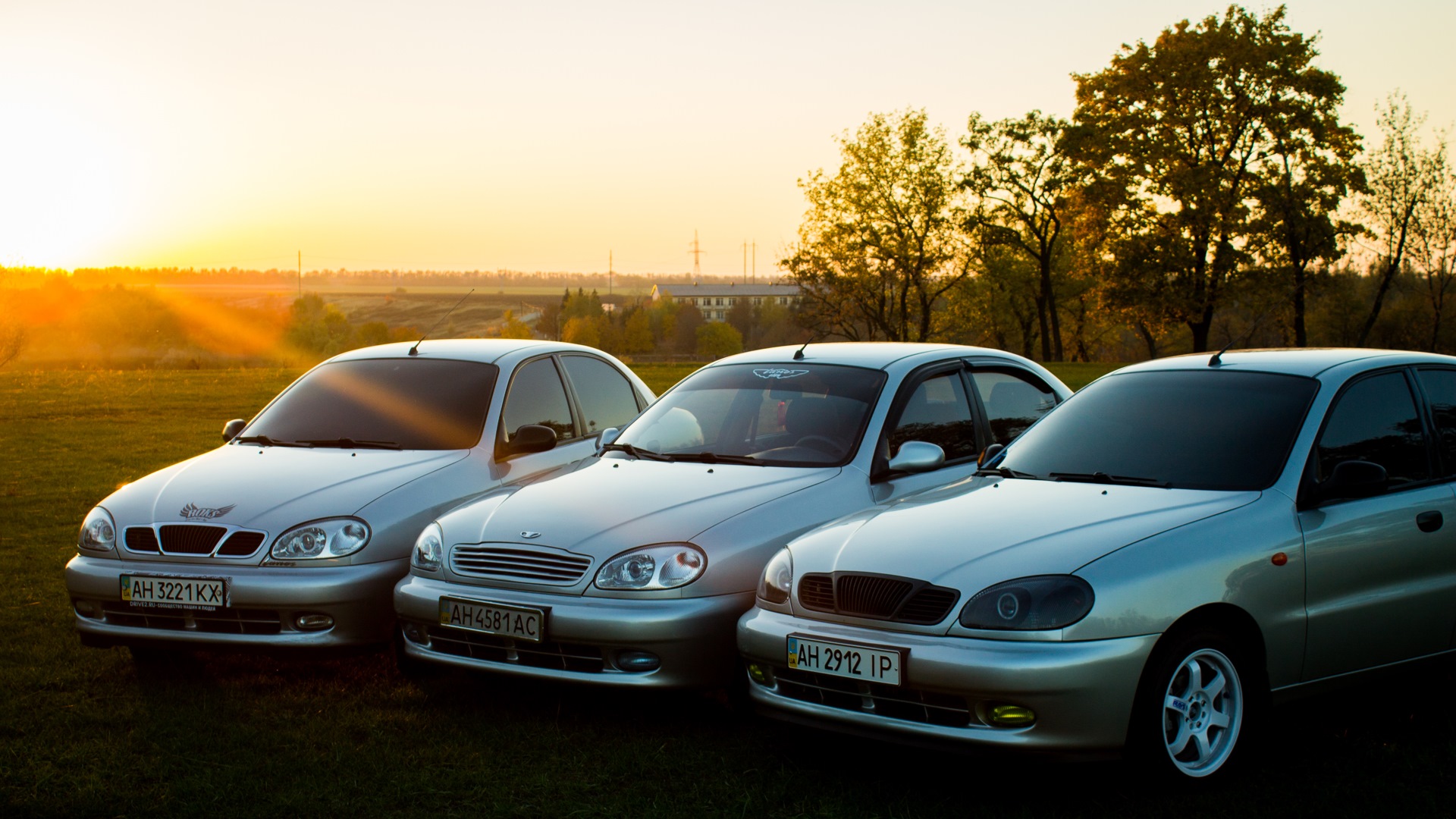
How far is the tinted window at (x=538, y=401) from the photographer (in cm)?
711

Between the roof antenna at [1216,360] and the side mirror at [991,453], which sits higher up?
the roof antenna at [1216,360]

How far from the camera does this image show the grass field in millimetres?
4168

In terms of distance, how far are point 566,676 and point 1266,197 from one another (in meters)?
41.1

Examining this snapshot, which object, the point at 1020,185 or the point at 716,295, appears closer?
the point at 1020,185

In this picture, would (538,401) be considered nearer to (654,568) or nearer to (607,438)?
(607,438)

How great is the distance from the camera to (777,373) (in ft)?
21.6

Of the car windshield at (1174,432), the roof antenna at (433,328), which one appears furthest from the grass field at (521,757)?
the roof antenna at (433,328)

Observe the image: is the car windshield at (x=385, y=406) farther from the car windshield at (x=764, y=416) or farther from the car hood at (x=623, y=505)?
the car hood at (x=623, y=505)

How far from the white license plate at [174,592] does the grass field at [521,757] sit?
1.36 feet

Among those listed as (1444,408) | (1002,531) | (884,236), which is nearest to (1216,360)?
(1444,408)

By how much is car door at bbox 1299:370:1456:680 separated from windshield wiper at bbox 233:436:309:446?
515cm

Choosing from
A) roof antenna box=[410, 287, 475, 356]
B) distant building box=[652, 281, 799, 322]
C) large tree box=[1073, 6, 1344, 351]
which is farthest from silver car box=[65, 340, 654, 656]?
distant building box=[652, 281, 799, 322]

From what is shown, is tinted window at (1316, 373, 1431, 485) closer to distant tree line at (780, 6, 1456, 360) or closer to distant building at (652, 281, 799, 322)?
distant tree line at (780, 6, 1456, 360)

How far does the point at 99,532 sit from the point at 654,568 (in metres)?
2.92
